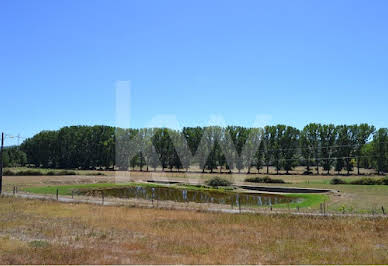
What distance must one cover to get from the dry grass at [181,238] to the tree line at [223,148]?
87535mm

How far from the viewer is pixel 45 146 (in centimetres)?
15638

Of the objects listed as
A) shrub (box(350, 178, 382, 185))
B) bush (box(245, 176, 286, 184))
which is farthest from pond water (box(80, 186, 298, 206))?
shrub (box(350, 178, 382, 185))

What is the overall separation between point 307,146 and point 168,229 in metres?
99.5

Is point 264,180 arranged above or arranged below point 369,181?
below

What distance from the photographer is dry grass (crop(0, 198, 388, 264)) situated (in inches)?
657

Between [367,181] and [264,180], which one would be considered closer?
[367,181]

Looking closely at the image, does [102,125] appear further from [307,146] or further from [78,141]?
[307,146]

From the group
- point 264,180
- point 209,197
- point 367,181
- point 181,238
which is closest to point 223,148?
point 264,180

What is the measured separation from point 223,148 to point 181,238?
334ft

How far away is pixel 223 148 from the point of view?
403ft

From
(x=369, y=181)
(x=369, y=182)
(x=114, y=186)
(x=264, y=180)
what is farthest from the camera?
(x=264, y=180)

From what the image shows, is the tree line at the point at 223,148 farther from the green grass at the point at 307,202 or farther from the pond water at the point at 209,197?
the green grass at the point at 307,202

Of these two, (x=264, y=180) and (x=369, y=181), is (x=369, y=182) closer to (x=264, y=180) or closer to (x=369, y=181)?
(x=369, y=181)

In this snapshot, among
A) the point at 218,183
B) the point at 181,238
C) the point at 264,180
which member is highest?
the point at 181,238
